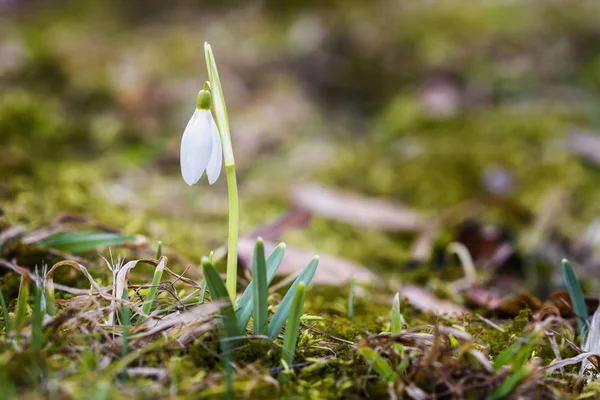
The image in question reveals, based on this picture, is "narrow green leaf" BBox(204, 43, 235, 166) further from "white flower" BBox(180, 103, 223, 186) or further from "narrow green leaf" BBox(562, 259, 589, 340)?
"narrow green leaf" BBox(562, 259, 589, 340)

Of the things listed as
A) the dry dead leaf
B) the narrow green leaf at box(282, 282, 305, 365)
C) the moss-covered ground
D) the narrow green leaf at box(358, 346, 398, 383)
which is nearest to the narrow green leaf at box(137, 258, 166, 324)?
the moss-covered ground

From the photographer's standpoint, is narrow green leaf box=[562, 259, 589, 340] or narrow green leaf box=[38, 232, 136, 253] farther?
narrow green leaf box=[38, 232, 136, 253]

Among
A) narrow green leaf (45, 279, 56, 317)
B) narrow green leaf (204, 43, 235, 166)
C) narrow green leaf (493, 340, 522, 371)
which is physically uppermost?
narrow green leaf (204, 43, 235, 166)

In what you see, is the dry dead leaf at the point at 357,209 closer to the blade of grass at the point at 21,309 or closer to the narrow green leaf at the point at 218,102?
the narrow green leaf at the point at 218,102

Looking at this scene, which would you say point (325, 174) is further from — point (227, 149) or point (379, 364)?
point (379, 364)

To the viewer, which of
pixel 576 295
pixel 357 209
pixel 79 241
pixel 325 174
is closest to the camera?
pixel 576 295

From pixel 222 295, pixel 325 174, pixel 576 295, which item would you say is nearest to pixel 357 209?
pixel 325 174

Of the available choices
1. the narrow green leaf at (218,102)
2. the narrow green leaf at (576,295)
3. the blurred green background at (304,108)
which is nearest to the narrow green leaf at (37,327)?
the narrow green leaf at (218,102)

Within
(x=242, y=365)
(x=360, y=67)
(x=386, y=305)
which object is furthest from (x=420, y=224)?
(x=360, y=67)
